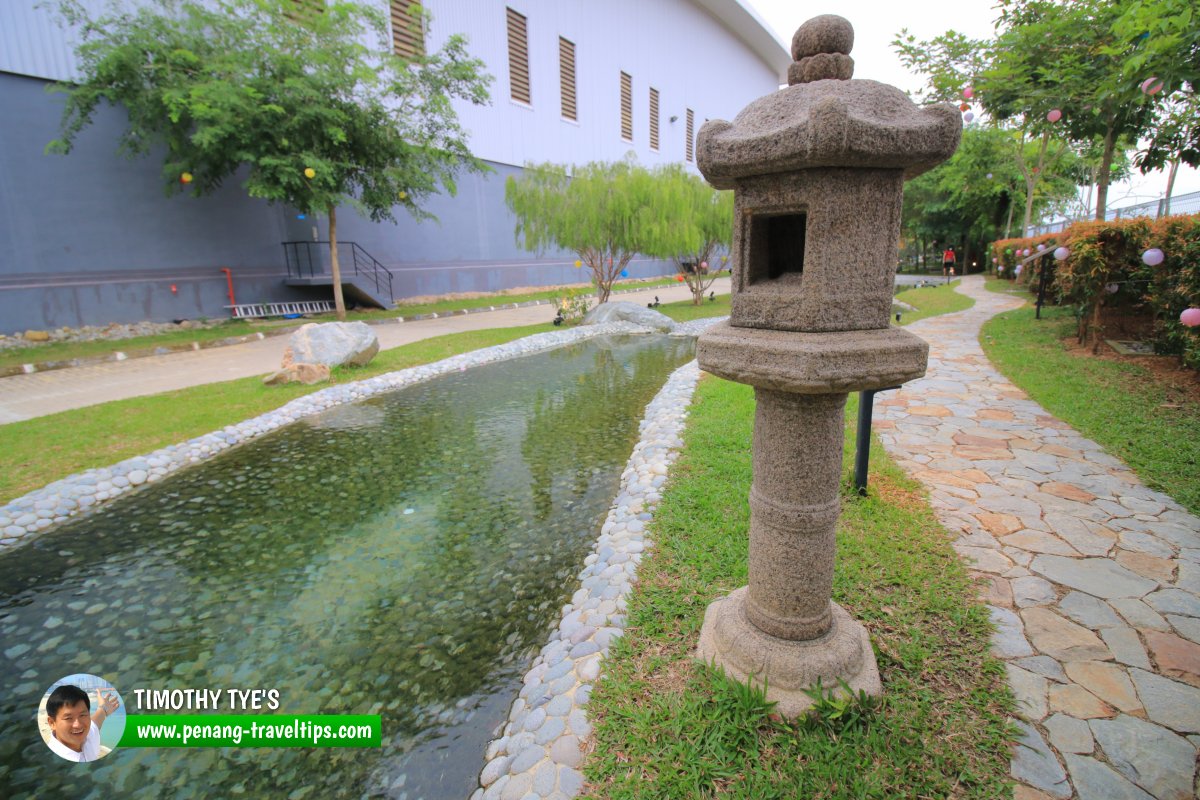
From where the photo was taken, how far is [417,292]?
18500 millimetres

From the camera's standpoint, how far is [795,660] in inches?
89.0

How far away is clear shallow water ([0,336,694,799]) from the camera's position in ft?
7.98

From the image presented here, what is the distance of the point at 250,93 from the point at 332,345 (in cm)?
573

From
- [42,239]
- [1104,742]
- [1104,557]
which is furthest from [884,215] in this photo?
[42,239]

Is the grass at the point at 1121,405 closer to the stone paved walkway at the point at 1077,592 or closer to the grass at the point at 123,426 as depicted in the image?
the stone paved walkway at the point at 1077,592

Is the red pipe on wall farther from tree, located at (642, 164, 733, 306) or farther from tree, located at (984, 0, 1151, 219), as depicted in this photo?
tree, located at (984, 0, 1151, 219)

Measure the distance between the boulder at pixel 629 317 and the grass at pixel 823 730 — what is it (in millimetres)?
10490

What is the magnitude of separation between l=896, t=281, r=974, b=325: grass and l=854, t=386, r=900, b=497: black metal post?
29.4 feet

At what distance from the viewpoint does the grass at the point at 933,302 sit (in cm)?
1259

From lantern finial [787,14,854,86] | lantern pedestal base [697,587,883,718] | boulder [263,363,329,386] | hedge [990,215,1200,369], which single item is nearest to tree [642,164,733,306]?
hedge [990,215,1200,369]

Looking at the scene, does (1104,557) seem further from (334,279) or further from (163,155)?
(163,155)

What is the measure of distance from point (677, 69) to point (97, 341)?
2767cm

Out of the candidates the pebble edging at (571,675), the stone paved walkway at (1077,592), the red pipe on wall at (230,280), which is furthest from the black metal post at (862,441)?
the red pipe on wall at (230,280)

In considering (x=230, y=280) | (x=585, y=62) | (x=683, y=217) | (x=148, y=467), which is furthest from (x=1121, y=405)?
(x=585, y=62)
